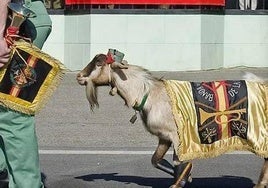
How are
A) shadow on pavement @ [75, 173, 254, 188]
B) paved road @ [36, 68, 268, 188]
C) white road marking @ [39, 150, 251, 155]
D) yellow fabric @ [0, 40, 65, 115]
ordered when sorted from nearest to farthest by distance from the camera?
yellow fabric @ [0, 40, 65, 115]
shadow on pavement @ [75, 173, 254, 188]
paved road @ [36, 68, 268, 188]
white road marking @ [39, 150, 251, 155]

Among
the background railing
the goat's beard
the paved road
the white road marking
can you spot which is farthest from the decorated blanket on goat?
the background railing

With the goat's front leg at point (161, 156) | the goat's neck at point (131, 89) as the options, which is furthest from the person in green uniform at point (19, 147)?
the goat's front leg at point (161, 156)

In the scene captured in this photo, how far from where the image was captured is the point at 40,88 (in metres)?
6.43

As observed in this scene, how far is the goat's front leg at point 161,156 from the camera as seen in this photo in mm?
7254

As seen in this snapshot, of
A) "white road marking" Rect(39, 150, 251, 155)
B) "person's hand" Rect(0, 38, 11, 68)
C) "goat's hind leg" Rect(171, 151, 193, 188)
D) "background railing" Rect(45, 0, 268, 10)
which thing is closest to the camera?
"person's hand" Rect(0, 38, 11, 68)

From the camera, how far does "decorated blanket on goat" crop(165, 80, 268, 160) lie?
7.05m

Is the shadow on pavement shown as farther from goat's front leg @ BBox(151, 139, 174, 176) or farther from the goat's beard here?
the goat's beard

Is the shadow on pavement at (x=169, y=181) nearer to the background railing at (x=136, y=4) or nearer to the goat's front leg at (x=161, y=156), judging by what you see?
the goat's front leg at (x=161, y=156)

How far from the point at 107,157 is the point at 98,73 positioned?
2.64 m

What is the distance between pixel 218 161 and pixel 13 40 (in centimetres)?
363

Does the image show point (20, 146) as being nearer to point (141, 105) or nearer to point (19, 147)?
point (19, 147)

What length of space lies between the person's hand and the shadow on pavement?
2326mm

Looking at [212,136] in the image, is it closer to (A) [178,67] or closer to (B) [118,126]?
(B) [118,126]

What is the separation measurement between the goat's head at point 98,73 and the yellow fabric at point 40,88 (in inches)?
21.9
